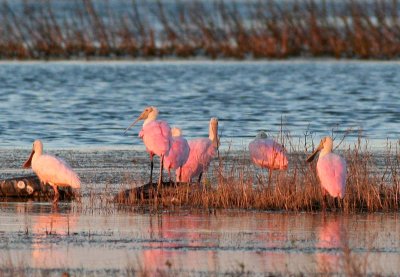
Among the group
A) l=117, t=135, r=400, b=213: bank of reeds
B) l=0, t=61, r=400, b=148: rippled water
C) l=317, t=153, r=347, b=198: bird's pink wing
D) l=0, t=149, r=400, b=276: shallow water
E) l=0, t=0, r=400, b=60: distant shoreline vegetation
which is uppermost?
l=0, t=0, r=400, b=60: distant shoreline vegetation

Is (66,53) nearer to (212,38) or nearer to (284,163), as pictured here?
(212,38)

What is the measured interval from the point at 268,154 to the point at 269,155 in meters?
0.02

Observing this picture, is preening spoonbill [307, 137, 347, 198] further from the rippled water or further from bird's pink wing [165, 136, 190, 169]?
the rippled water

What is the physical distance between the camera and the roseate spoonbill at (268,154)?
14.3m

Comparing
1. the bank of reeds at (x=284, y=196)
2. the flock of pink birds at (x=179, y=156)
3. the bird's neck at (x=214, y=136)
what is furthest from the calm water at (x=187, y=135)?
the bird's neck at (x=214, y=136)

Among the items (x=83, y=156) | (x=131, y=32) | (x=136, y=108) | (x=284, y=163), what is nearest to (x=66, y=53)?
(x=131, y=32)

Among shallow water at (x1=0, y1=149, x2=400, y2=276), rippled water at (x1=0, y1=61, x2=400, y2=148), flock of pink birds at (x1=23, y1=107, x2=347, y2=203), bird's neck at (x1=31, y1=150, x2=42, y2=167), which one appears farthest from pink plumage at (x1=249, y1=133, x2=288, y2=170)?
rippled water at (x1=0, y1=61, x2=400, y2=148)

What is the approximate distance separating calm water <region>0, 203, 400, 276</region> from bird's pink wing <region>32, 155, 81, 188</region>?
493 mm

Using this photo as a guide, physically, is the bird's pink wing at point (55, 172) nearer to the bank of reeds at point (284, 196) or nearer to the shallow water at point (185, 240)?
the shallow water at point (185, 240)

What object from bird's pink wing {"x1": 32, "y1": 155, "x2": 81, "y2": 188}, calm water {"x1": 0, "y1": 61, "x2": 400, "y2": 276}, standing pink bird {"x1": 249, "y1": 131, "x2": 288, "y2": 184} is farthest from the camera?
standing pink bird {"x1": 249, "y1": 131, "x2": 288, "y2": 184}

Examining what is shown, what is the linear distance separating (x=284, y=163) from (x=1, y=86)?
20129mm

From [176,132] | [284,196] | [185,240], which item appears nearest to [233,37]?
[176,132]

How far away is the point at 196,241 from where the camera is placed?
10.6 metres

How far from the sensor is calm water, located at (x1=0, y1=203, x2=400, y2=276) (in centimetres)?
933
